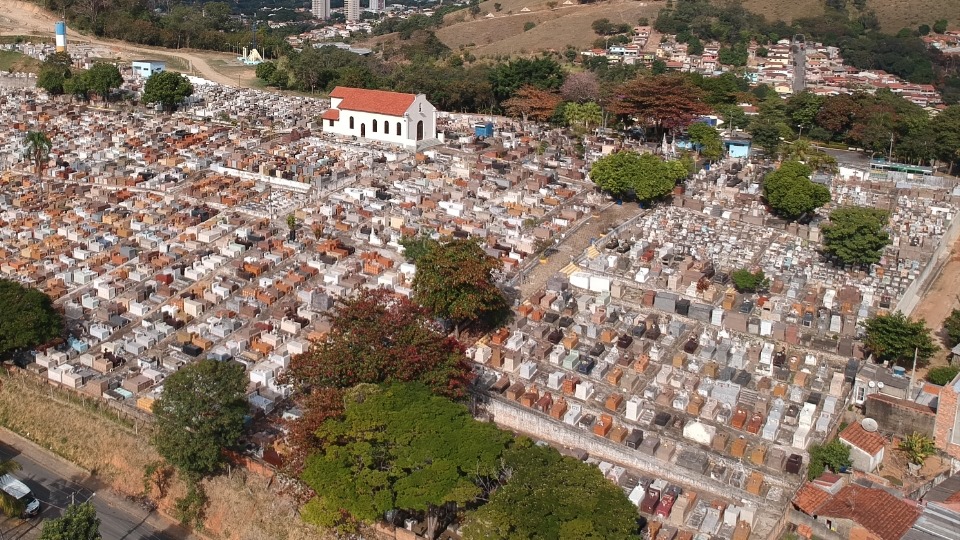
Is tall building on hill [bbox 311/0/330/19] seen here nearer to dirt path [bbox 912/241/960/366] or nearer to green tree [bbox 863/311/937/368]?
dirt path [bbox 912/241/960/366]

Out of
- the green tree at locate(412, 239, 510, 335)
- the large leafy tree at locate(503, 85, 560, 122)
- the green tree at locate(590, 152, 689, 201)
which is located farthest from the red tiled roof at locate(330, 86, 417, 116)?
the green tree at locate(412, 239, 510, 335)

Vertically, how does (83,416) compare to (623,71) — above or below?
below

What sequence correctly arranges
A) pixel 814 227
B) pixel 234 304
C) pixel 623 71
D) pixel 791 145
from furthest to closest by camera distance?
pixel 623 71 → pixel 791 145 → pixel 814 227 → pixel 234 304

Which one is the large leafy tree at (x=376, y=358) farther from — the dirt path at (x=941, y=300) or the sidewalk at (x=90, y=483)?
the dirt path at (x=941, y=300)

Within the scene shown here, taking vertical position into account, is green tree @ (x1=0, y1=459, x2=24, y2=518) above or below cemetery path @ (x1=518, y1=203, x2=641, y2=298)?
below

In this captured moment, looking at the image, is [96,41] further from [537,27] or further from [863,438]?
[863,438]

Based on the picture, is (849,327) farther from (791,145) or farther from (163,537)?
(163,537)

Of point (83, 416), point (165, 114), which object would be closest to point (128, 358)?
point (83, 416)
